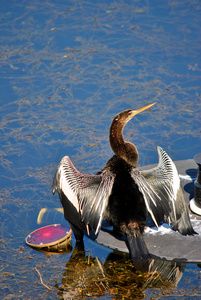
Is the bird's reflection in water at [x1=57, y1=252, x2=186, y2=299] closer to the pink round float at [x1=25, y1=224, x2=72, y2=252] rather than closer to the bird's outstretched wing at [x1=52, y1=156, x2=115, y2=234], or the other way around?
the pink round float at [x1=25, y1=224, x2=72, y2=252]

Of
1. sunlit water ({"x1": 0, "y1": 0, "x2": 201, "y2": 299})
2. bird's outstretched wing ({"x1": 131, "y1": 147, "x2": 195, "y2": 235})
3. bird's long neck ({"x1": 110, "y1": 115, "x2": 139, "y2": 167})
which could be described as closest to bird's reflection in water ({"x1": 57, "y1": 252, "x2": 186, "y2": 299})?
sunlit water ({"x1": 0, "y1": 0, "x2": 201, "y2": 299})

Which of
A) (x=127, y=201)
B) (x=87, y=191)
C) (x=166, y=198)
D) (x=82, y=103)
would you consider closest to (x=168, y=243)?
(x=166, y=198)

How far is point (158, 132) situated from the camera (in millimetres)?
6633

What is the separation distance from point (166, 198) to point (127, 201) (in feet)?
1.17

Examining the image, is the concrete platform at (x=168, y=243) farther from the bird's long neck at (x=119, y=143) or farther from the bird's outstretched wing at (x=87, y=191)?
the bird's long neck at (x=119, y=143)

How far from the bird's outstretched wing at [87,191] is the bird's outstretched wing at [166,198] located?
30 cm

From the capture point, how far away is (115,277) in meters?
4.15

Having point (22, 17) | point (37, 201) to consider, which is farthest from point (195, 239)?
point (22, 17)

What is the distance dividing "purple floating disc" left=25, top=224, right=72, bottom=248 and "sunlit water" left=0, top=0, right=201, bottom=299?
0.08m

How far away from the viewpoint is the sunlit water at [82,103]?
4.21 metres

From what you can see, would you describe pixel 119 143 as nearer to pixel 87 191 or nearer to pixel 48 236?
pixel 87 191

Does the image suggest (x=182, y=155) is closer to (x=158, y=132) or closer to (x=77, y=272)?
(x=158, y=132)

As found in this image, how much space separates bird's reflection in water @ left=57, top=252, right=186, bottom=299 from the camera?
398cm

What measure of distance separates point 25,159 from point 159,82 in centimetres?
284
